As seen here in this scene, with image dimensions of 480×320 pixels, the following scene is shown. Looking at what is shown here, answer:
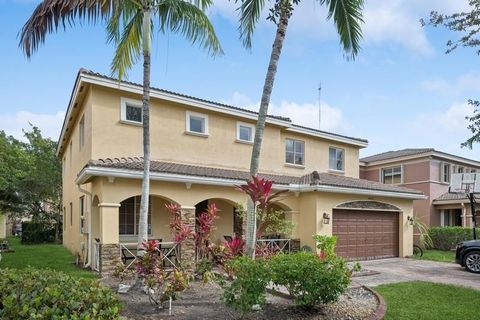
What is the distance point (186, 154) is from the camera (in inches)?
646

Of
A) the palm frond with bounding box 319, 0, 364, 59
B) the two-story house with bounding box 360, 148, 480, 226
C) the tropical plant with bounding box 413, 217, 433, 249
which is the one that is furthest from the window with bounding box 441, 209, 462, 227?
the palm frond with bounding box 319, 0, 364, 59

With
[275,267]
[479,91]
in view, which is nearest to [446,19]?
[479,91]

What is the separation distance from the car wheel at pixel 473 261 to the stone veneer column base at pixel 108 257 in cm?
1284

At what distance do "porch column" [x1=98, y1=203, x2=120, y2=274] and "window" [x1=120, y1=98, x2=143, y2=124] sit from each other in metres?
3.91

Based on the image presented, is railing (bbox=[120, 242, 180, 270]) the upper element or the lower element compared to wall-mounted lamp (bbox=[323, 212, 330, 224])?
lower

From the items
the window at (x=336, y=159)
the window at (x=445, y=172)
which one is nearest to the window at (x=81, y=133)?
the window at (x=336, y=159)

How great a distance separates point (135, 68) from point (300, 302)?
8.12m

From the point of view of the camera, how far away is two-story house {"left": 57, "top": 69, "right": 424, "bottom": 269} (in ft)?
43.8

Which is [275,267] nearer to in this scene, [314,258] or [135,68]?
[314,258]

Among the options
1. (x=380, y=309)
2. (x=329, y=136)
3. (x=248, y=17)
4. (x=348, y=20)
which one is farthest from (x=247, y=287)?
(x=329, y=136)

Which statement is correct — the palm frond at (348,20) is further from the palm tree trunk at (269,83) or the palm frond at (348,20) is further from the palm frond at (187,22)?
the palm frond at (187,22)

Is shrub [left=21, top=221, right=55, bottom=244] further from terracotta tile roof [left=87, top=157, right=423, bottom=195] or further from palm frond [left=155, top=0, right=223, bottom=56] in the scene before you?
palm frond [left=155, top=0, right=223, bottom=56]

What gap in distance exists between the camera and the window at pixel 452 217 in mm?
28695

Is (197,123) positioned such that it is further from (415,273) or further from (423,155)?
(423,155)
